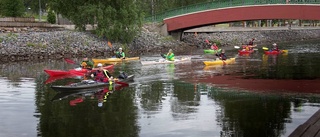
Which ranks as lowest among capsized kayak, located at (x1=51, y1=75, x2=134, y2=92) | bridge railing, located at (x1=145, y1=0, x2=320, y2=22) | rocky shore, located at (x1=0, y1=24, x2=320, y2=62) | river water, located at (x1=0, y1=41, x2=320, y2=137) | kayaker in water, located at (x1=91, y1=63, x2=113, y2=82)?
river water, located at (x1=0, y1=41, x2=320, y2=137)

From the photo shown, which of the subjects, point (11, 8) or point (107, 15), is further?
point (11, 8)

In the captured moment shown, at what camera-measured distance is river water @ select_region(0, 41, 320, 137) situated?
1438 cm

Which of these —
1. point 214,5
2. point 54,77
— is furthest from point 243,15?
point 54,77

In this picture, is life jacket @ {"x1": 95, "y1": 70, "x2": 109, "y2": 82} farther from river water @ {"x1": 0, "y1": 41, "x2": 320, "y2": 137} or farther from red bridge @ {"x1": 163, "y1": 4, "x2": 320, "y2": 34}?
red bridge @ {"x1": 163, "y1": 4, "x2": 320, "y2": 34}

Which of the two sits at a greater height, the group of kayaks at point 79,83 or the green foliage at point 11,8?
the green foliage at point 11,8

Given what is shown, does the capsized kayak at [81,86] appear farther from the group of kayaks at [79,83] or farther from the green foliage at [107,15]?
the green foliage at [107,15]

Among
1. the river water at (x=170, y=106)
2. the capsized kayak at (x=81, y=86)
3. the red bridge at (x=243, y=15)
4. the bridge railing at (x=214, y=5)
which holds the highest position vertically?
the bridge railing at (x=214, y=5)

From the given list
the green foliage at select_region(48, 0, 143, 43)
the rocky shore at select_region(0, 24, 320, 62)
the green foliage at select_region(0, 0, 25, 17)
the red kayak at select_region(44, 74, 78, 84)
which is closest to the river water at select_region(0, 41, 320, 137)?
the red kayak at select_region(44, 74, 78, 84)

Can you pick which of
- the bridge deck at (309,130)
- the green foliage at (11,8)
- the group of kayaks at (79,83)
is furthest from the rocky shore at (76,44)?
the bridge deck at (309,130)

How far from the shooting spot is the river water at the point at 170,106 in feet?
47.2

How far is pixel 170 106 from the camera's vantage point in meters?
18.3

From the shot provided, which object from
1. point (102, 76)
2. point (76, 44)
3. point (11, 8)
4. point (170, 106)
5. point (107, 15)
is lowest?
point (170, 106)

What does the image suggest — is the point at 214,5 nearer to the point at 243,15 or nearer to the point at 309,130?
the point at 243,15

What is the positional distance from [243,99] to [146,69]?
1494 cm
